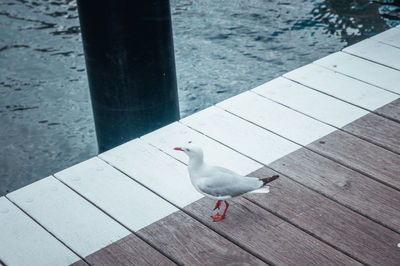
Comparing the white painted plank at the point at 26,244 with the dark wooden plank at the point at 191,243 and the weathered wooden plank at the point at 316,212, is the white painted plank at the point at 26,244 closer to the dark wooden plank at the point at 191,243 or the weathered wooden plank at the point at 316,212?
the dark wooden plank at the point at 191,243

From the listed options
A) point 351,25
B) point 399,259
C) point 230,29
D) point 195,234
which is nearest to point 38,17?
point 230,29

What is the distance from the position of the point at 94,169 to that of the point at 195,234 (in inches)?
32.2

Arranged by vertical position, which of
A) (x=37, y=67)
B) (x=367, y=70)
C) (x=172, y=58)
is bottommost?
(x=37, y=67)

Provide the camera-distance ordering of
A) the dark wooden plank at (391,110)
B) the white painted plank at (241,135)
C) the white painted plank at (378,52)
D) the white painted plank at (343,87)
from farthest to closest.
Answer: the white painted plank at (378,52)
the white painted plank at (343,87)
the dark wooden plank at (391,110)
the white painted plank at (241,135)

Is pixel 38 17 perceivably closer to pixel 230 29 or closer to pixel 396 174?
pixel 230 29

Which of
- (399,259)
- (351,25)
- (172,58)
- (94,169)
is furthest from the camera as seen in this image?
(351,25)

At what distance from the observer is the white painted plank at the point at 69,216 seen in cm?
287

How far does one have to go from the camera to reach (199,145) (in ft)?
11.6

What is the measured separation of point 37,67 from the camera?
21.0ft

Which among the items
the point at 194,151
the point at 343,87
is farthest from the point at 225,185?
the point at 343,87

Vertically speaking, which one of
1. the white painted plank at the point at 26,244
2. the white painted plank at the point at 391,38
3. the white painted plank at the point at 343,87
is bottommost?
the white painted plank at the point at 26,244

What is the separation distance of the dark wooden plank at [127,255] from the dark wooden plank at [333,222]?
635 millimetres

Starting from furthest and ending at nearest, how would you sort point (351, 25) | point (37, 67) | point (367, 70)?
point (351, 25) → point (37, 67) → point (367, 70)

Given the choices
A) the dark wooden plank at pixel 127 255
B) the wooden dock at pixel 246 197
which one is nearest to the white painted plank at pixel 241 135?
the wooden dock at pixel 246 197
